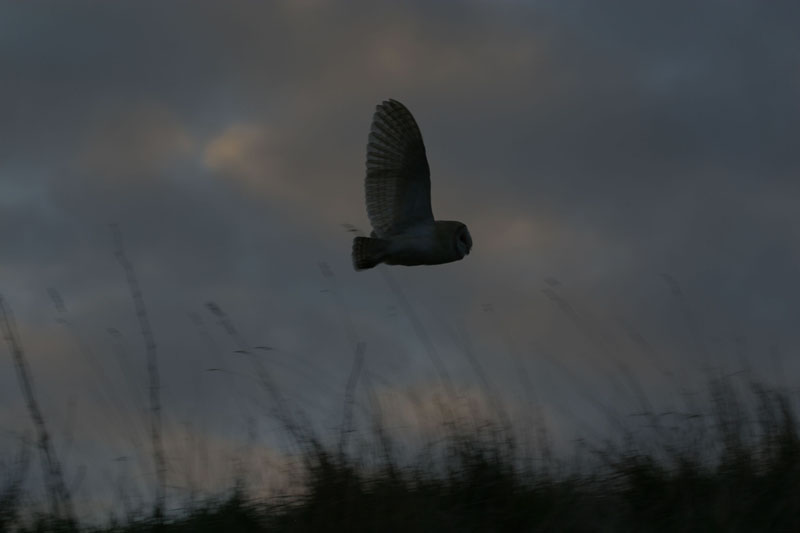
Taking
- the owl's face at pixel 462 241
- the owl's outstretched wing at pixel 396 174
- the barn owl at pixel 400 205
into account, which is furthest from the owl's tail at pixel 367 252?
the owl's face at pixel 462 241

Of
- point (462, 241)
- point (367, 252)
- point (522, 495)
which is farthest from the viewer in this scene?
point (462, 241)

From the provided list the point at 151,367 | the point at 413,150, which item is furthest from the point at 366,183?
the point at 151,367

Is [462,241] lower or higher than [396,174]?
lower

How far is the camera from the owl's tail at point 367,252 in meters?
7.13

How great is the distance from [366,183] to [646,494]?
3334 mm

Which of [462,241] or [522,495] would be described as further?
[462,241]

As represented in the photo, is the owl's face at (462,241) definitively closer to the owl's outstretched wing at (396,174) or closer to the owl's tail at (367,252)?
the owl's outstretched wing at (396,174)

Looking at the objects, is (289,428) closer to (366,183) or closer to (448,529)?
(448,529)

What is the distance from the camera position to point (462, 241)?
7.39m

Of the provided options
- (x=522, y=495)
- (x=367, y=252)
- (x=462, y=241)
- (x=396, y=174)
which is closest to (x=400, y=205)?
(x=396, y=174)

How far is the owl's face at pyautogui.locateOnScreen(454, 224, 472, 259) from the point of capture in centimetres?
733

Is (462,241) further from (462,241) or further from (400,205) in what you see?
(400,205)

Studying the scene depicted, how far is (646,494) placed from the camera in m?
4.92

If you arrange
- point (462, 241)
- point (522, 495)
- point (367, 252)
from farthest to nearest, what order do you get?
point (462, 241) → point (367, 252) → point (522, 495)
